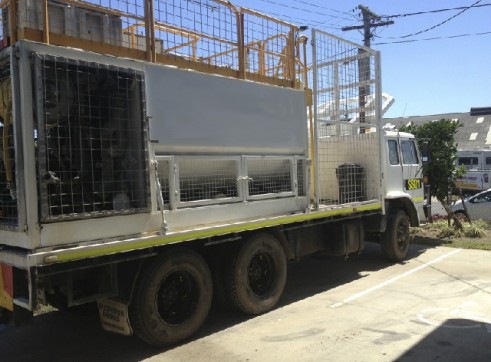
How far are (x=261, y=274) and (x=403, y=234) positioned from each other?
419 cm

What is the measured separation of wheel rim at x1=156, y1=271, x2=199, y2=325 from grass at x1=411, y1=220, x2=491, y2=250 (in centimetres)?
→ 748

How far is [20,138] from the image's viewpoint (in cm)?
375

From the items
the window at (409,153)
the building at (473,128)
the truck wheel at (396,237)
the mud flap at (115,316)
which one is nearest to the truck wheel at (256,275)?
the mud flap at (115,316)

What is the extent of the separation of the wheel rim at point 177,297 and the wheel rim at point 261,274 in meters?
1.02

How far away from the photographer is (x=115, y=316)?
15.0ft

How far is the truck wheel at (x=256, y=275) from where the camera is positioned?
554 cm

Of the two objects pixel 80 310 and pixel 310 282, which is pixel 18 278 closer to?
pixel 80 310

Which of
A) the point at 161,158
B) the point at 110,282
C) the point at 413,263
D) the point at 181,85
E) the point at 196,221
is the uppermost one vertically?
the point at 181,85

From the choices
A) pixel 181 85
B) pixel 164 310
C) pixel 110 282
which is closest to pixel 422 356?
pixel 164 310

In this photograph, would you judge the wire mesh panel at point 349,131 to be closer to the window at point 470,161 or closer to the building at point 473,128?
the window at point 470,161

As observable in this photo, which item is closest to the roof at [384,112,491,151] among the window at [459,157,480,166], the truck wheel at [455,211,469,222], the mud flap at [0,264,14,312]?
the window at [459,157,480,166]

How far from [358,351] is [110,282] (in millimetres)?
2497

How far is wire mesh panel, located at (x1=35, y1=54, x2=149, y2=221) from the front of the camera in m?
3.87

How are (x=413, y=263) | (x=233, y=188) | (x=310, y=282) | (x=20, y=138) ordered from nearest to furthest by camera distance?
1. (x=20, y=138)
2. (x=233, y=188)
3. (x=310, y=282)
4. (x=413, y=263)
